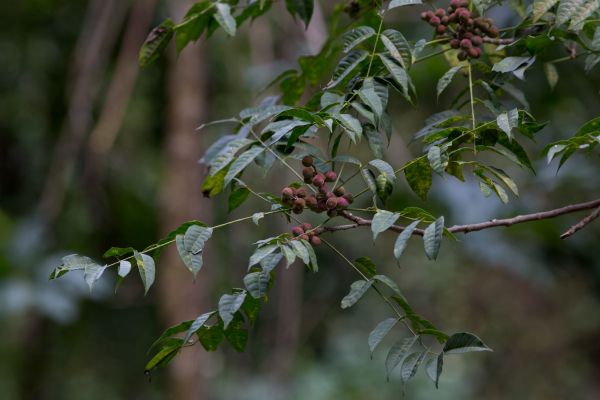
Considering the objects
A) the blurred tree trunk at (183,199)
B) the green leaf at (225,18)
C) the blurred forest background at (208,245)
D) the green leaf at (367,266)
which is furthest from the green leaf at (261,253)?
the blurred tree trunk at (183,199)

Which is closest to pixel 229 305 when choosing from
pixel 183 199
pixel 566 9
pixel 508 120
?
pixel 508 120

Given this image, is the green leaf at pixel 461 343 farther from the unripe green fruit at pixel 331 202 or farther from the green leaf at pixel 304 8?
the green leaf at pixel 304 8

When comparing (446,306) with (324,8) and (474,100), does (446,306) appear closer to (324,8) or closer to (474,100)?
(324,8)

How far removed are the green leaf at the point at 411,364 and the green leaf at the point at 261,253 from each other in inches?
7.8

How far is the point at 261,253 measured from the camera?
80 centimetres

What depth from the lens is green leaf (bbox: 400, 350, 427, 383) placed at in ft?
2.76

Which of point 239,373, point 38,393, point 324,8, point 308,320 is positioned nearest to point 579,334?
point 308,320

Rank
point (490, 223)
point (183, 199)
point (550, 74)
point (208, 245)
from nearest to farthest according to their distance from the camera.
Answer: point (490, 223) < point (550, 74) < point (183, 199) < point (208, 245)

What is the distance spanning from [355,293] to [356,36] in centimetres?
33

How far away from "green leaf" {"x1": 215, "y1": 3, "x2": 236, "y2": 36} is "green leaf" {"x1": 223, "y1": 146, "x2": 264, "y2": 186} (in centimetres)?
19

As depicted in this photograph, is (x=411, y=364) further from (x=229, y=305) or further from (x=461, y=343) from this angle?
(x=229, y=305)

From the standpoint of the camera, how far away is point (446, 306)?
147 inches

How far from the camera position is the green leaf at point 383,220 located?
799 millimetres

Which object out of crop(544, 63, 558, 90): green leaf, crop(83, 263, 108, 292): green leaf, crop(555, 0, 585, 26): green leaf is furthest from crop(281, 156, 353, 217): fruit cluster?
crop(544, 63, 558, 90): green leaf
